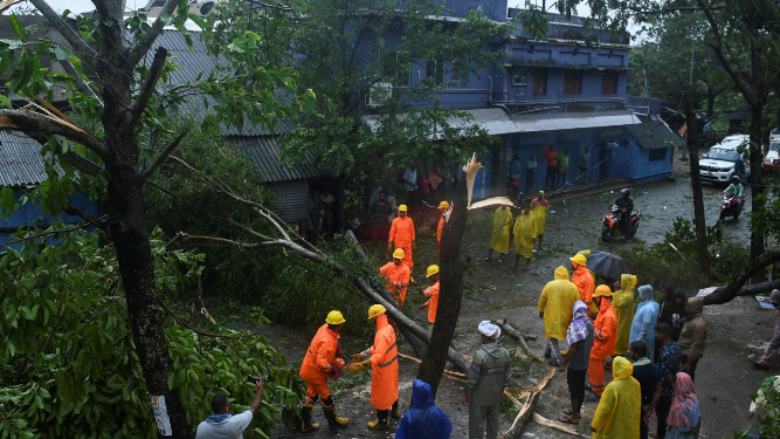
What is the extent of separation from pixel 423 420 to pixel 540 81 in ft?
64.3

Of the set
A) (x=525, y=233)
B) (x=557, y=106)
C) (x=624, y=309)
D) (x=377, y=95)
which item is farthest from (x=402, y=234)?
(x=557, y=106)

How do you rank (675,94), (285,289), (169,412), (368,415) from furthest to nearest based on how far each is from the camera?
(675,94) < (285,289) < (368,415) < (169,412)

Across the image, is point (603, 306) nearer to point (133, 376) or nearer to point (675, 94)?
point (133, 376)

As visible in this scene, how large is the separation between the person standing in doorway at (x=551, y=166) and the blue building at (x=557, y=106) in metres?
0.15

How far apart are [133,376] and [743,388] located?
24.4ft

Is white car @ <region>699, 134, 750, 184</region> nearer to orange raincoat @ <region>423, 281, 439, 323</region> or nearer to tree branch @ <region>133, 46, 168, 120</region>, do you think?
orange raincoat @ <region>423, 281, 439, 323</region>

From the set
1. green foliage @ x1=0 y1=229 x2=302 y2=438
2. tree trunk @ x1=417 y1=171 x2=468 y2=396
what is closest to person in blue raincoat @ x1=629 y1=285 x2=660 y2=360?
tree trunk @ x1=417 y1=171 x2=468 y2=396

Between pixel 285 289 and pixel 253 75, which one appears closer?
pixel 253 75

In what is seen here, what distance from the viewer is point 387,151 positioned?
14.2m

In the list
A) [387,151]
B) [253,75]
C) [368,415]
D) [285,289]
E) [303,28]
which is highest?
[303,28]

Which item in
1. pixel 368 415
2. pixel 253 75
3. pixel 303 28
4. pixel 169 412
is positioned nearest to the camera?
pixel 169 412

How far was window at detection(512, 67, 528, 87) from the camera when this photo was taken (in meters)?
21.7

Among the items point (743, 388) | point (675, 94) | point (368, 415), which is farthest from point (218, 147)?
point (675, 94)

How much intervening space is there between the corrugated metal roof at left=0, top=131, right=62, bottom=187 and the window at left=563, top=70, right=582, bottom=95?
18275 mm
